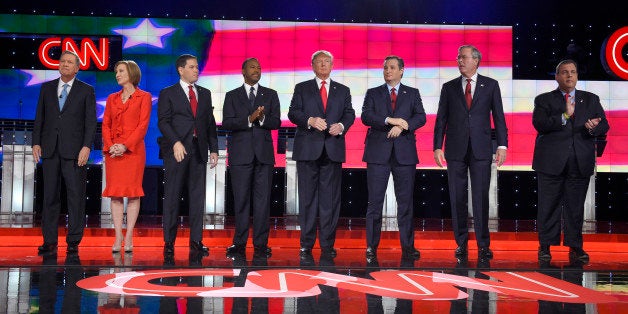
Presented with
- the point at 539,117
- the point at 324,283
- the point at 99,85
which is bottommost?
the point at 324,283

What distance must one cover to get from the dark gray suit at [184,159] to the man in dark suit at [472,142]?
170 cm

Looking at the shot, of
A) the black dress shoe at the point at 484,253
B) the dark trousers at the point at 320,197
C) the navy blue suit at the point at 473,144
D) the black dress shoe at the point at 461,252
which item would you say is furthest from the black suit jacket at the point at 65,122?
the black dress shoe at the point at 484,253

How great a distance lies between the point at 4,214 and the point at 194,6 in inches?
150

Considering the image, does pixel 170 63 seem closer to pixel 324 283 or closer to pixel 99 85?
pixel 99 85

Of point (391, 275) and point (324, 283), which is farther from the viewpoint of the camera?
point (391, 275)

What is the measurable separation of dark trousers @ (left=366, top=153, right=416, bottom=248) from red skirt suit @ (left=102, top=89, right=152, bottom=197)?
1659 mm

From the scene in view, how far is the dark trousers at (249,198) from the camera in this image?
5.32 m

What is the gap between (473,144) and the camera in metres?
5.19

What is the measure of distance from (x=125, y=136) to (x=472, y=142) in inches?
97.5

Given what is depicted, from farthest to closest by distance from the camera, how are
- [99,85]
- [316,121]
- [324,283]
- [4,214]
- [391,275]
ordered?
[99,85] < [4,214] < [316,121] < [391,275] < [324,283]

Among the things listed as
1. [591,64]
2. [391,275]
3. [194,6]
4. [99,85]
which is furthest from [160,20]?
[391,275]

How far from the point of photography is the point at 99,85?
9625 mm

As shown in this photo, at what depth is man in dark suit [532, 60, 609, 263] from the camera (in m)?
5.29

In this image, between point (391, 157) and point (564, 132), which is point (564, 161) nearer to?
point (564, 132)
